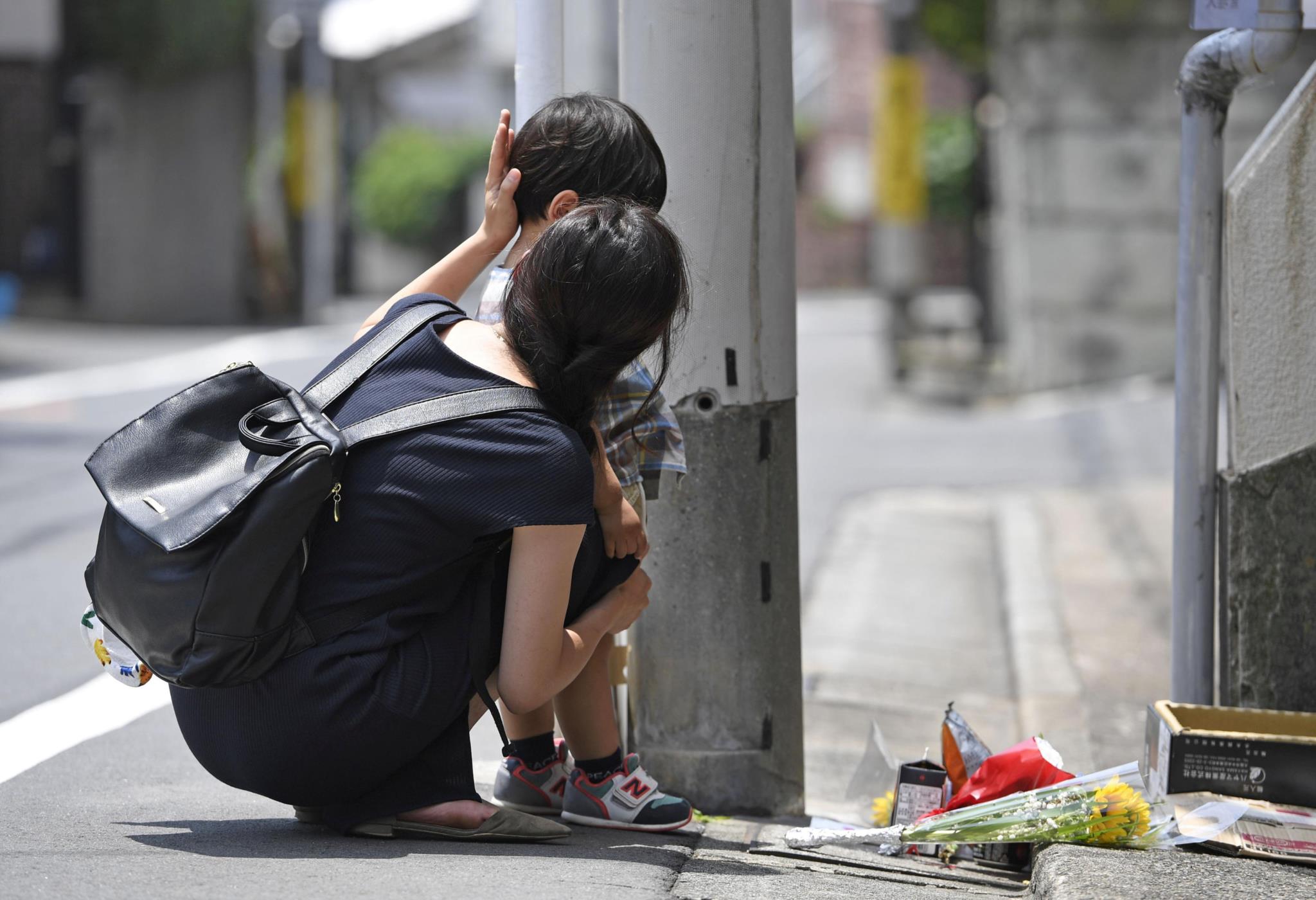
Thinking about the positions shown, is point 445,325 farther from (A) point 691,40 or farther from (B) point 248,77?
(B) point 248,77

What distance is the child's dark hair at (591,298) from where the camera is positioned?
2.65 metres

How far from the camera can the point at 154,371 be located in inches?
558

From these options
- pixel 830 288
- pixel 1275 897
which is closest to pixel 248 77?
pixel 830 288

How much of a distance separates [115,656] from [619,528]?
0.94 m

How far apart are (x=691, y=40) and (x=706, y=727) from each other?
1523 mm

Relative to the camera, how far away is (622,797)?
3215mm

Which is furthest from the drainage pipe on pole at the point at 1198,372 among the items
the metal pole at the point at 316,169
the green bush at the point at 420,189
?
the green bush at the point at 420,189

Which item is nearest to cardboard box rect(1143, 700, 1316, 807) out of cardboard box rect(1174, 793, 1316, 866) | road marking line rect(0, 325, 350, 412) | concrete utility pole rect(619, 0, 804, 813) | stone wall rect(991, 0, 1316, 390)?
cardboard box rect(1174, 793, 1316, 866)

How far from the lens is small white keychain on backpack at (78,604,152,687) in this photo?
2809mm

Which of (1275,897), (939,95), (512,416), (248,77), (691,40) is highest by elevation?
(939,95)

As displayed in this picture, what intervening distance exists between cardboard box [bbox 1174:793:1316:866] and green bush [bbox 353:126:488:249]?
2811 cm

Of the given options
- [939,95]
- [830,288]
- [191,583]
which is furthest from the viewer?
[939,95]

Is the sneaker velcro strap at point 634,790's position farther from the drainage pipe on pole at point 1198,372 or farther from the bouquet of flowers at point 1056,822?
the drainage pipe on pole at point 1198,372

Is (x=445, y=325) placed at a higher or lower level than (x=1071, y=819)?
higher
